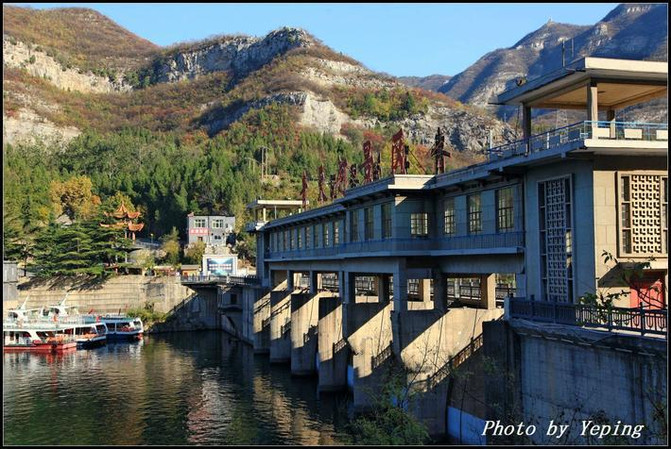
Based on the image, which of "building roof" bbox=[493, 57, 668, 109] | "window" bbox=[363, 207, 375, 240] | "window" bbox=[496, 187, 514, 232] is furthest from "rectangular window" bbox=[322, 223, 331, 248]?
"building roof" bbox=[493, 57, 668, 109]

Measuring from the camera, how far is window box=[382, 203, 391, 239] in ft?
128

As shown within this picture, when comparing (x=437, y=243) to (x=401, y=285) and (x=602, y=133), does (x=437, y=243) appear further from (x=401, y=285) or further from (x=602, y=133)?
(x=602, y=133)

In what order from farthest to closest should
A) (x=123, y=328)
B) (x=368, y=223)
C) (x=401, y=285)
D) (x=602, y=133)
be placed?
(x=123, y=328) → (x=368, y=223) → (x=401, y=285) → (x=602, y=133)

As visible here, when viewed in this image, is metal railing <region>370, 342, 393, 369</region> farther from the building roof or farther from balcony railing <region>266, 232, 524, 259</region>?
the building roof

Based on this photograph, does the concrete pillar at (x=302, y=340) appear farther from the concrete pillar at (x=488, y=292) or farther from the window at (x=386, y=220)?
the concrete pillar at (x=488, y=292)

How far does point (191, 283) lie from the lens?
95.9 meters

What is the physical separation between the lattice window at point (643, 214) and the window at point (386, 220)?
52.4ft

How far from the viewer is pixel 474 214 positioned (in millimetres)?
33531

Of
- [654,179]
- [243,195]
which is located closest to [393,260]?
[654,179]

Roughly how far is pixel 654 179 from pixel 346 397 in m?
29.7

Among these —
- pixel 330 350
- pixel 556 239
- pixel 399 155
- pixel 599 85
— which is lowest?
pixel 330 350

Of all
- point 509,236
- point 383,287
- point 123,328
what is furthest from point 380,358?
point 123,328

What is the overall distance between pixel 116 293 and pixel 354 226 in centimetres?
6192

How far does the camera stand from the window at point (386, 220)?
39156mm
